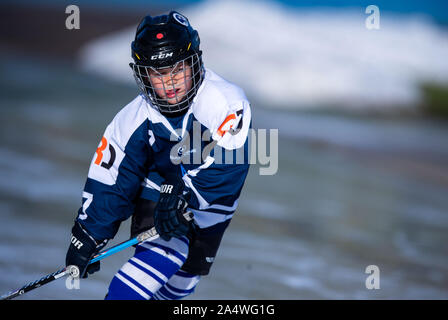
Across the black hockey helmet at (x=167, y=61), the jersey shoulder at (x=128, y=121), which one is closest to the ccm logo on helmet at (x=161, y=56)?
the black hockey helmet at (x=167, y=61)

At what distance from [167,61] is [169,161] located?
41 cm

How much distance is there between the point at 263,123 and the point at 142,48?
5944 mm

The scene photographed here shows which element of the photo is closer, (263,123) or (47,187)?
(47,187)

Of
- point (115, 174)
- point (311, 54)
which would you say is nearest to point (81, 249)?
point (115, 174)

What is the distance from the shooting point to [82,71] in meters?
11.1

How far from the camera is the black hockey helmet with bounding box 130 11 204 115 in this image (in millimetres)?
2090

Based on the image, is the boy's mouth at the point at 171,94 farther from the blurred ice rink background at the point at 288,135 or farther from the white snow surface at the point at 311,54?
the white snow surface at the point at 311,54

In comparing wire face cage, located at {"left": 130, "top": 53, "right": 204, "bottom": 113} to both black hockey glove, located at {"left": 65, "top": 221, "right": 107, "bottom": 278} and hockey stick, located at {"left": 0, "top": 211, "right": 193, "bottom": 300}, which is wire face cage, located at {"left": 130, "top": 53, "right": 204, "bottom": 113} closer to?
hockey stick, located at {"left": 0, "top": 211, "right": 193, "bottom": 300}

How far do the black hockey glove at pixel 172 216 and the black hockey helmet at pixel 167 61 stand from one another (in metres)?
0.31

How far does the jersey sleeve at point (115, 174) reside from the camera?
7.24 feet

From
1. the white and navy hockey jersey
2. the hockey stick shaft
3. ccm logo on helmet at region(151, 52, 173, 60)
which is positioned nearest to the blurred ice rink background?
the hockey stick shaft
